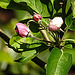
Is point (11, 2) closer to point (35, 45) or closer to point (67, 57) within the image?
point (35, 45)

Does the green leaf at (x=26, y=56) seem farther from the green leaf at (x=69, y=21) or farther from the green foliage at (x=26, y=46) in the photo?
the green leaf at (x=69, y=21)

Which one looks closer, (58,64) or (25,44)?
(58,64)

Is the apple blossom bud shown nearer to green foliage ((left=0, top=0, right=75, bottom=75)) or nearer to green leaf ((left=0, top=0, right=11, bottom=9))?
green foliage ((left=0, top=0, right=75, bottom=75))

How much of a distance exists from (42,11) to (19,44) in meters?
0.21

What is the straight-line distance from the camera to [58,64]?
1.04m

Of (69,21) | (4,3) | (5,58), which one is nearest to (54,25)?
(69,21)

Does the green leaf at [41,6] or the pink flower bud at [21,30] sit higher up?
the green leaf at [41,6]

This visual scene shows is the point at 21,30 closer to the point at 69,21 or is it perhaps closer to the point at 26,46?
the point at 26,46

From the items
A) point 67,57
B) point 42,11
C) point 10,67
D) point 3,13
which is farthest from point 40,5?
point 3,13

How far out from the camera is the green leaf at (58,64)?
1020 mm

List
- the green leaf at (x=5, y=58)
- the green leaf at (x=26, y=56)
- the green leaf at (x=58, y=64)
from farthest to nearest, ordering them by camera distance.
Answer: the green leaf at (x=5, y=58), the green leaf at (x=26, y=56), the green leaf at (x=58, y=64)

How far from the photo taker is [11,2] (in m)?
1.22

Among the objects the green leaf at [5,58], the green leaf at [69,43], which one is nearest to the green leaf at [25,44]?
the green leaf at [69,43]

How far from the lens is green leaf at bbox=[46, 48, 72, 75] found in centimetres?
102
